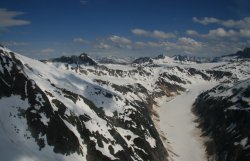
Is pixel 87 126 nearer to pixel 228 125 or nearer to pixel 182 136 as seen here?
pixel 228 125

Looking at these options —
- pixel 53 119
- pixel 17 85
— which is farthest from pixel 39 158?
pixel 17 85

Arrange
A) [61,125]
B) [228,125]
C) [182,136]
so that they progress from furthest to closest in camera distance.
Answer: [182,136]
[228,125]
[61,125]

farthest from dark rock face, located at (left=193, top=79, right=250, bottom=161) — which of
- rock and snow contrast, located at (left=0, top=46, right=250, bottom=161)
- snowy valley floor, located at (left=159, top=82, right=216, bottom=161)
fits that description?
snowy valley floor, located at (left=159, top=82, right=216, bottom=161)

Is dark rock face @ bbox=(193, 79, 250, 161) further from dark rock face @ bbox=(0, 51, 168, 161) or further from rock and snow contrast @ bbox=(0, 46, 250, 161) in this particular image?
dark rock face @ bbox=(0, 51, 168, 161)

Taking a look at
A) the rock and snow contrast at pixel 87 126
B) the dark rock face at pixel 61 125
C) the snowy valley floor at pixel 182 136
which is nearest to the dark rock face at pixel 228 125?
the rock and snow contrast at pixel 87 126

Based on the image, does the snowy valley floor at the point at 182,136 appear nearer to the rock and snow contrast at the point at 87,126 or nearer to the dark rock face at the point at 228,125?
the rock and snow contrast at the point at 87,126

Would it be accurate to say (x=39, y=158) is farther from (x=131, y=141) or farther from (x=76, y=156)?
(x=131, y=141)

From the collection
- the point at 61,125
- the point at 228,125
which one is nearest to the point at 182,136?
the point at 228,125

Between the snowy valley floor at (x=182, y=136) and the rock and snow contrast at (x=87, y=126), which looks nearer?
the rock and snow contrast at (x=87, y=126)
